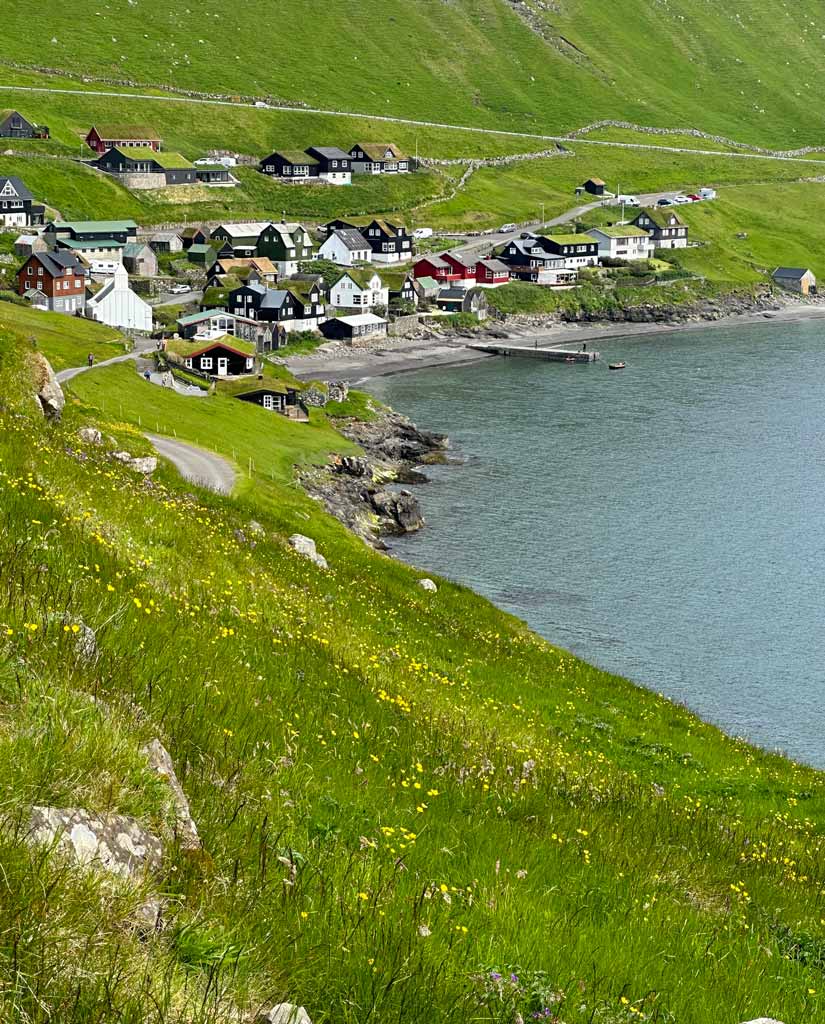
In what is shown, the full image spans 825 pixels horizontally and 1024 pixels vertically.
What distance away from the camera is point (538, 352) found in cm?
15750

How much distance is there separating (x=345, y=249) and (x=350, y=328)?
101ft

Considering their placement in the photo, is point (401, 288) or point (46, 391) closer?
point (46, 391)

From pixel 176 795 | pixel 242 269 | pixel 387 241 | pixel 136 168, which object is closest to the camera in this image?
pixel 176 795

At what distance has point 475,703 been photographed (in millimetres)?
22422

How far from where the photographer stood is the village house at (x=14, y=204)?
16262cm

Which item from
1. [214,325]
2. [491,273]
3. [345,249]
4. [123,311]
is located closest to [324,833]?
[214,325]

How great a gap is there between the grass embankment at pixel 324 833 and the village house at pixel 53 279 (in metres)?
120

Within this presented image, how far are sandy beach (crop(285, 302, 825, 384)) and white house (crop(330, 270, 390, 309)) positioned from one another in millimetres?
8889

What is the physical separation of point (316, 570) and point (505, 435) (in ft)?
265

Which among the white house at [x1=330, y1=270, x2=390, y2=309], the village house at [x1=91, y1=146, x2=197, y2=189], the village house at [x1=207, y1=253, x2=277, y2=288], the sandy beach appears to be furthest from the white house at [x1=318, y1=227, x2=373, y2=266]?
the village house at [x1=91, y1=146, x2=197, y2=189]

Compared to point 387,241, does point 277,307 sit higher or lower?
lower

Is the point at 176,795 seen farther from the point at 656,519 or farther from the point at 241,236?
the point at 241,236

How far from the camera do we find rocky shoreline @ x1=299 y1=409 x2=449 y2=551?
7888 cm

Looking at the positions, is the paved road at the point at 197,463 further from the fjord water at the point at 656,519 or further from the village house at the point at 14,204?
the village house at the point at 14,204
